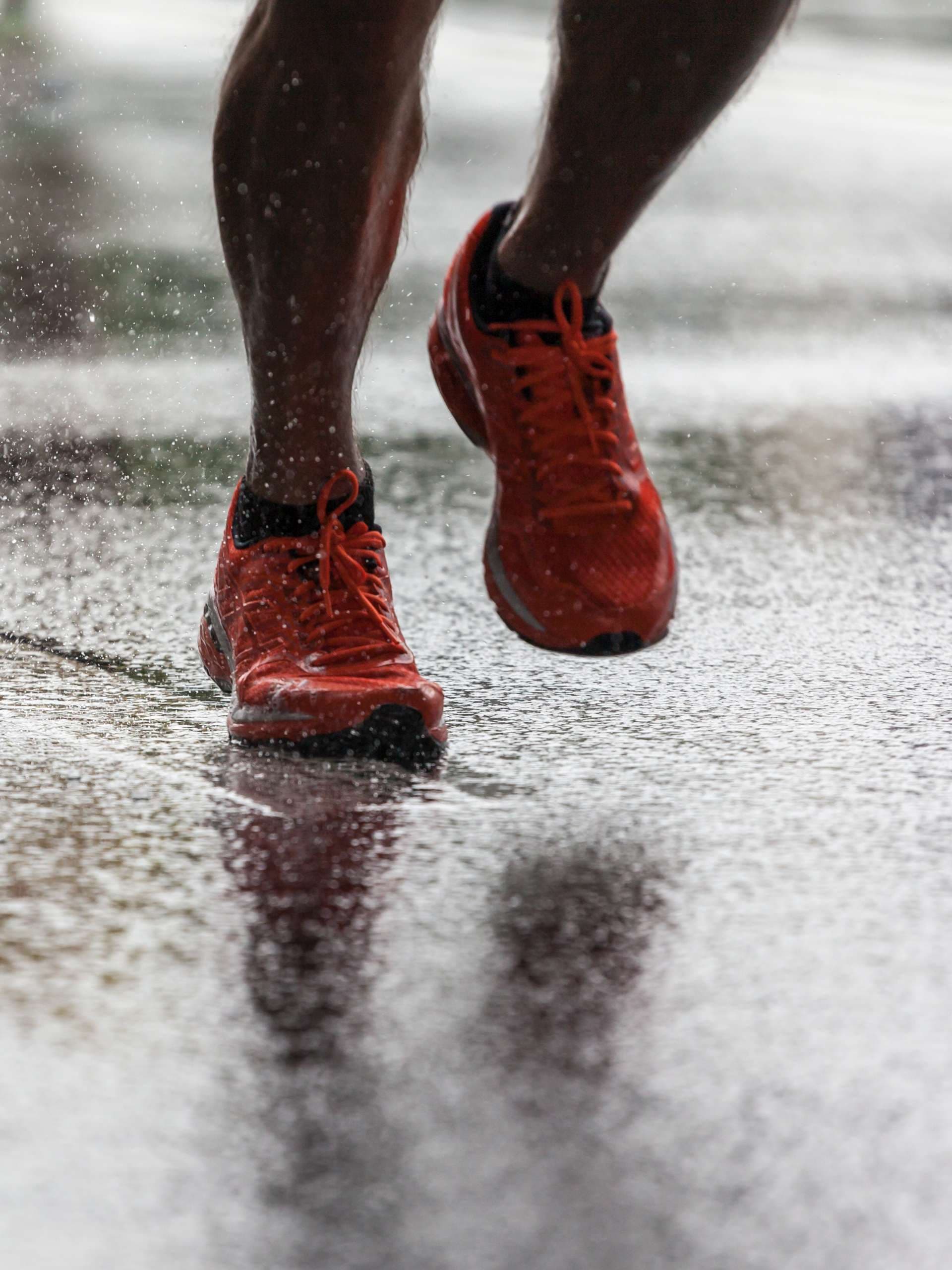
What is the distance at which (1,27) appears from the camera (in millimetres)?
7871

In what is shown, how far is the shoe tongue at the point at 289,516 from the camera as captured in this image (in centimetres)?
144

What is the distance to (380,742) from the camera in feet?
4.21

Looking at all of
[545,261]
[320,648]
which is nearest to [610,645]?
[320,648]

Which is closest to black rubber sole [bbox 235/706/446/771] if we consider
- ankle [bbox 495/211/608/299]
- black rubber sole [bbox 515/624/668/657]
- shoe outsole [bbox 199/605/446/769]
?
shoe outsole [bbox 199/605/446/769]

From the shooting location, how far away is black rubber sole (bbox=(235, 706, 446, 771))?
4.19 feet

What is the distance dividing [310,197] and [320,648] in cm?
36

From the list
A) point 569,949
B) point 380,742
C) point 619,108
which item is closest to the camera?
point 569,949

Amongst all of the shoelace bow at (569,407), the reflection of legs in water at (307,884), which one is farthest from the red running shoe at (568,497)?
the reflection of legs in water at (307,884)

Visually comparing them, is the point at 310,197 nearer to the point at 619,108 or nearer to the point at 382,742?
the point at 619,108

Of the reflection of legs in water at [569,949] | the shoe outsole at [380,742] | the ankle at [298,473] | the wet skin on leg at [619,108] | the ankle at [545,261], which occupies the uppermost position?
the wet skin on leg at [619,108]

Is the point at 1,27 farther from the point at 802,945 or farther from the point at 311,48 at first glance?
the point at 802,945

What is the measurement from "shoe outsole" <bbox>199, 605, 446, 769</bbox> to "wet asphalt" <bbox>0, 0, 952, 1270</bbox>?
0.02m

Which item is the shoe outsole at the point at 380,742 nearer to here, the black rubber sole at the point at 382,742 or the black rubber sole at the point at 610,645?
the black rubber sole at the point at 382,742

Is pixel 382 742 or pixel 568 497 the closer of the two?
pixel 382 742
